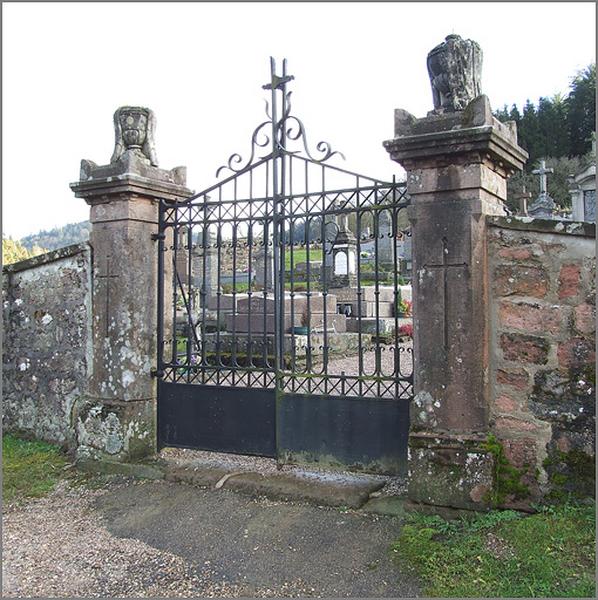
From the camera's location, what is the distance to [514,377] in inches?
153

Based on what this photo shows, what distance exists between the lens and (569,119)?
37.5 m

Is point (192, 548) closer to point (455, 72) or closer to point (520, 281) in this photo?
point (520, 281)

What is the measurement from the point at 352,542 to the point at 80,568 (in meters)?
1.72

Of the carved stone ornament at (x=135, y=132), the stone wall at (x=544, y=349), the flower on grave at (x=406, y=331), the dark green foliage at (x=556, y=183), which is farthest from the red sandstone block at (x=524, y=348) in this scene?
the dark green foliage at (x=556, y=183)

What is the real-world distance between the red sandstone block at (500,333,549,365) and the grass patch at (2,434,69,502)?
395 centimetres

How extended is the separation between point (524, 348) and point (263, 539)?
215cm

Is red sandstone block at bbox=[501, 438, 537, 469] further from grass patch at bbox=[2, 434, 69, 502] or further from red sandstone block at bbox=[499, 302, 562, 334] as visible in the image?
grass patch at bbox=[2, 434, 69, 502]

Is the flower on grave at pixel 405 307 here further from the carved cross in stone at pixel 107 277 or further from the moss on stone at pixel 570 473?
the moss on stone at pixel 570 473

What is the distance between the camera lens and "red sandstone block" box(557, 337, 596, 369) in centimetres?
369

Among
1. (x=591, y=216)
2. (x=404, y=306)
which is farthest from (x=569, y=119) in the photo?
(x=404, y=306)

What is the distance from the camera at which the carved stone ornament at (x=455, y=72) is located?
3980 millimetres

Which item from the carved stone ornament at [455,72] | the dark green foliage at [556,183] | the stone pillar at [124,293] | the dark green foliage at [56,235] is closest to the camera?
the carved stone ornament at [455,72]

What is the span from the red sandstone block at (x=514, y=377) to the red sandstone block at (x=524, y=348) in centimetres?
8

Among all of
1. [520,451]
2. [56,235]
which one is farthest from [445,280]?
[56,235]
